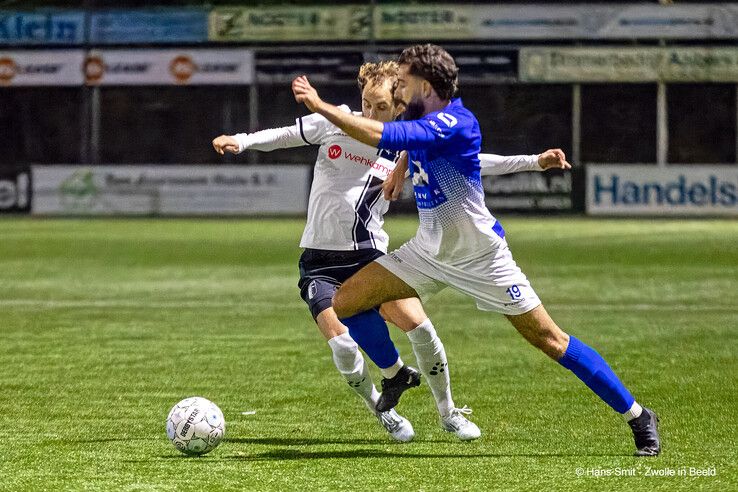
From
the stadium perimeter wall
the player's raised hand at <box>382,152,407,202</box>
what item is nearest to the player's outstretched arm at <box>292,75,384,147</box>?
the player's raised hand at <box>382,152,407,202</box>

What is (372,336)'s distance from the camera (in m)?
6.57

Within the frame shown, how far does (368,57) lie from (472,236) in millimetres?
24836

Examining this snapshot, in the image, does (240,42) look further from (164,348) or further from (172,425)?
(172,425)

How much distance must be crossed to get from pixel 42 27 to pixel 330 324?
1092 inches

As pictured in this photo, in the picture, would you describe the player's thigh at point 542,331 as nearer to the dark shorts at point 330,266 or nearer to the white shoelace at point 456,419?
the white shoelace at point 456,419

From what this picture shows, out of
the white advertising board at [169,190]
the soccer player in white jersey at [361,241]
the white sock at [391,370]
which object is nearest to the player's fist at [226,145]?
the soccer player in white jersey at [361,241]

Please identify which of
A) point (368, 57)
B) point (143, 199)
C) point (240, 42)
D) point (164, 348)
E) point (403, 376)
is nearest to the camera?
point (403, 376)

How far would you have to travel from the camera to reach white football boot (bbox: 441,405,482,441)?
6.29 m

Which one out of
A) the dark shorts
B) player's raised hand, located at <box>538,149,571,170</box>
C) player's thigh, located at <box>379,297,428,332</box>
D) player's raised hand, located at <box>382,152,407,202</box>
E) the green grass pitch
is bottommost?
A: the green grass pitch

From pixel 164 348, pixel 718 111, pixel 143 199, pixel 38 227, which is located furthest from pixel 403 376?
pixel 718 111

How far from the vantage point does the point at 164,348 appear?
31.6ft

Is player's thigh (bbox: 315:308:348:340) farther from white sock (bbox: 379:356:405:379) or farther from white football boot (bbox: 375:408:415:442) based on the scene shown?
white football boot (bbox: 375:408:415:442)

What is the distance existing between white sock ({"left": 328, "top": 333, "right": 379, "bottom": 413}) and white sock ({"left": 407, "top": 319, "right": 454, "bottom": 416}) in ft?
0.87

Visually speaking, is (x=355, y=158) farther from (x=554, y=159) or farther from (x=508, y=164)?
(x=554, y=159)
